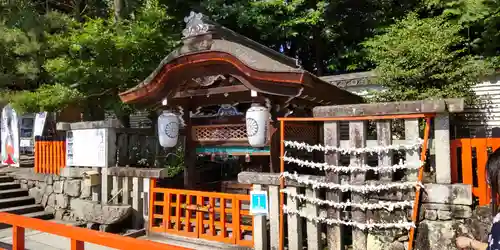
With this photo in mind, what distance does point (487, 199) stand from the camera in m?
5.25

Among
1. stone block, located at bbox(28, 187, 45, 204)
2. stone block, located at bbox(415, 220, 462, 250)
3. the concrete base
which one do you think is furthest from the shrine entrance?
stone block, located at bbox(28, 187, 45, 204)

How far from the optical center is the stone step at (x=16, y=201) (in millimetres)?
10898

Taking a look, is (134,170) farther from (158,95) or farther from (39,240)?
(39,240)

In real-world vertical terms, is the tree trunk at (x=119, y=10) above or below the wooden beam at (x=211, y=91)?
above

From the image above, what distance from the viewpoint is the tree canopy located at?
Answer: 9.27 meters

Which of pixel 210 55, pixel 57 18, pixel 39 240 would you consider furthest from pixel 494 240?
pixel 57 18

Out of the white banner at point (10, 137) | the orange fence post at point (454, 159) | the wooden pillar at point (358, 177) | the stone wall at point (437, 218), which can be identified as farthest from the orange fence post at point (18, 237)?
the white banner at point (10, 137)

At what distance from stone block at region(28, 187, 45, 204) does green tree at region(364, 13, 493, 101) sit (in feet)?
33.9

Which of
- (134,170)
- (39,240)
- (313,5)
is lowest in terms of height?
(39,240)

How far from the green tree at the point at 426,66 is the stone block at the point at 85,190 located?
7.99 metres

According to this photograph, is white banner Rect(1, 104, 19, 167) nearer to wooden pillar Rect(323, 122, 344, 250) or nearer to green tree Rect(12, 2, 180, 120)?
green tree Rect(12, 2, 180, 120)

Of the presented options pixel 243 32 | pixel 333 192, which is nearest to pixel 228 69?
pixel 333 192

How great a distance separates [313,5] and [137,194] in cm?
1130

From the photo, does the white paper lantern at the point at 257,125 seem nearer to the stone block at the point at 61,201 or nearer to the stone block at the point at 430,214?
the stone block at the point at 430,214
